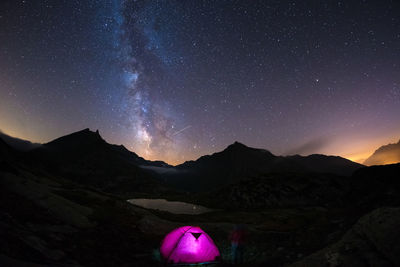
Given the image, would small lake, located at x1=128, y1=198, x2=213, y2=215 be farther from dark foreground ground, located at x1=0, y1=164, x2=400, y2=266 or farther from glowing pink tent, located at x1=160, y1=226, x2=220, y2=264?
glowing pink tent, located at x1=160, y1=226, x2=220, y2=264

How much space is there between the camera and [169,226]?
25062 mm

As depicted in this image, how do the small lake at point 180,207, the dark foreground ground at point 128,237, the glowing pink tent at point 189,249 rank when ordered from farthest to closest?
the small lake at point 180,207, the glowing pink tent at point 189,249, the dark foreground ground at point 128,237

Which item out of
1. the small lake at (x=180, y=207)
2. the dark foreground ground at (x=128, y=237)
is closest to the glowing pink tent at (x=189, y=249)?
the dark foreground ground at (x=128, y=237)

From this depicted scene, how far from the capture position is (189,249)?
1402 centimetres

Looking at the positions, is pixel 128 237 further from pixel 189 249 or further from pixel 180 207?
pixel 180 207

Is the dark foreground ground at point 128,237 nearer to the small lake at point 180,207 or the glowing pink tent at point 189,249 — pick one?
the glowing pink tent at point 189,249

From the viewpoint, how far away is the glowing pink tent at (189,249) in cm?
1376

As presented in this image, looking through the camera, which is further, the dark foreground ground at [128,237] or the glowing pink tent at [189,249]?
the glowing pink tent at [189,249]

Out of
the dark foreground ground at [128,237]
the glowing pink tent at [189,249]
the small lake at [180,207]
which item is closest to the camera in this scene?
the dark foreground ground at [128,237]

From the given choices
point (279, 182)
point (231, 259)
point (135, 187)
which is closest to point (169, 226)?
point (231, 259)

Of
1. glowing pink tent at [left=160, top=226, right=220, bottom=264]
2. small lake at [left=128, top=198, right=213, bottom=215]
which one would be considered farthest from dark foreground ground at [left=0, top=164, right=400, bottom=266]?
small lake at [left=128, top=198, right=213, bottom=215]

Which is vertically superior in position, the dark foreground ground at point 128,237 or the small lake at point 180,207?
the small lake at point 180,207

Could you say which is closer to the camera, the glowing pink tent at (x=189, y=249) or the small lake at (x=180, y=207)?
the glowing pink tent at (x=189, y=249)

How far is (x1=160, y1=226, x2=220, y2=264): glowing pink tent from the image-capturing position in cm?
1376
